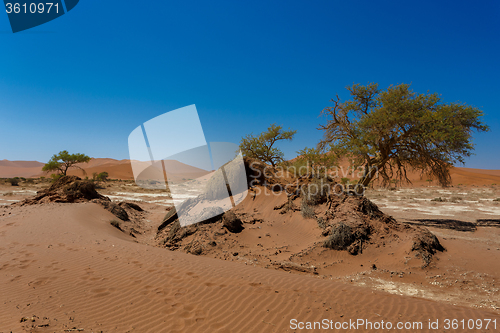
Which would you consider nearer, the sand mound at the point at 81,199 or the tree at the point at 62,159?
the sand mound at the point at 81,199

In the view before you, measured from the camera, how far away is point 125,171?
9231 cm

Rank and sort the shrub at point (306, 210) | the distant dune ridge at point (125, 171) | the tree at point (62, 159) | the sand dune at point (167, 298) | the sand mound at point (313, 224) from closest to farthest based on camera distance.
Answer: the sand dune at point (167, 298), the sand mound at point (313, 224), the shrub at point (306, 210), the tree at point (62, 159), the distant dune ridge at point (125, 171)

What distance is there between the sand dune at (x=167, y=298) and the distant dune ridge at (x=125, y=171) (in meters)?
16.6

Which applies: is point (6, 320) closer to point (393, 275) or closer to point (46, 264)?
point (46, 264)

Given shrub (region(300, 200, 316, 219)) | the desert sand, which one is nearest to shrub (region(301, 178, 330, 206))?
shrub (region(300, 200, 316, 219))

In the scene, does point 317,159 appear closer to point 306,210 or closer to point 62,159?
point 306,210

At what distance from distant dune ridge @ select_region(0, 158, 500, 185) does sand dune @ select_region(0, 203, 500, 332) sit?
16.6m

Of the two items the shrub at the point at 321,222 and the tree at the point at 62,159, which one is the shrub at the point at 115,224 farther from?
the tree at the point at 62,159

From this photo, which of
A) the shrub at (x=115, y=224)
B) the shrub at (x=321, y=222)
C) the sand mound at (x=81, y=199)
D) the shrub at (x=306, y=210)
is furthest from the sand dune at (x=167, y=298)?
the sand mound at (x=81, y=199)

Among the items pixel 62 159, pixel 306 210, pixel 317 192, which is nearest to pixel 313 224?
pixel 306 210

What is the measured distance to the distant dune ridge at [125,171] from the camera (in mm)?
54537

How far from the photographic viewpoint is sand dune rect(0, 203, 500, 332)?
3.88 metres

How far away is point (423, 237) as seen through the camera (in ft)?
28.7

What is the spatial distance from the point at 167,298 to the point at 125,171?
98.8 meters
